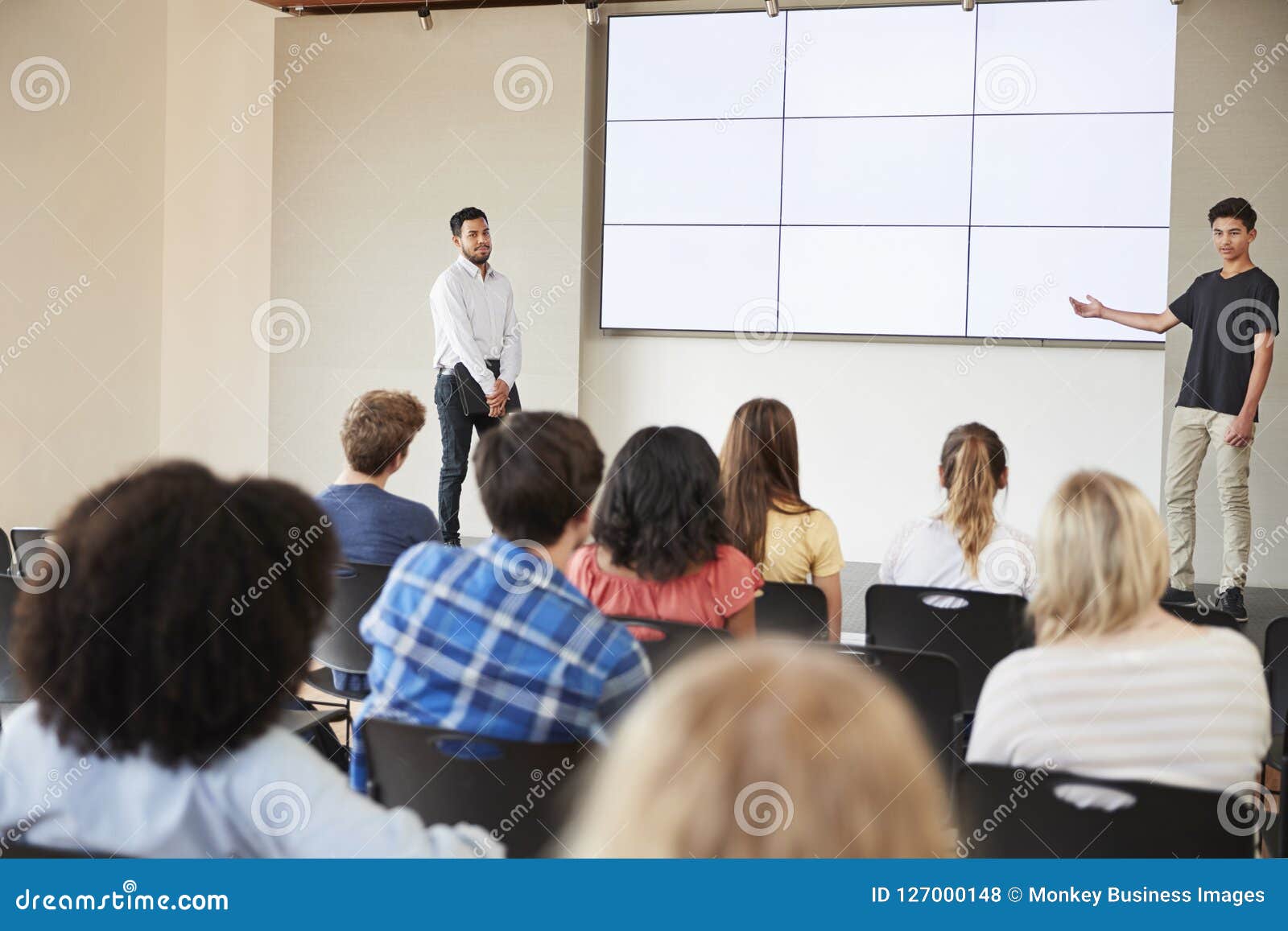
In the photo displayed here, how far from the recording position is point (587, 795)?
1.55m

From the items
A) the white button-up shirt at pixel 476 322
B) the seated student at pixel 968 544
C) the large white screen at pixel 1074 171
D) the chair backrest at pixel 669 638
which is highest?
the large white screen at pixel 1074 171

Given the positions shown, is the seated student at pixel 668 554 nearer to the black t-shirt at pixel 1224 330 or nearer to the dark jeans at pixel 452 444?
the dark jeans at pixel 452 444

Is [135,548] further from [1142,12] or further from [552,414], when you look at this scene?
[1142,12]

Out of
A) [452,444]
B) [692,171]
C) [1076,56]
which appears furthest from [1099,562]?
[692,171]

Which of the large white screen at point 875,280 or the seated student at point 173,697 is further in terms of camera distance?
the large white screen at point 875,280

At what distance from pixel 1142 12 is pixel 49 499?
6.22 m

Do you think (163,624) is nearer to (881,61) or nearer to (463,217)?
(463,217)

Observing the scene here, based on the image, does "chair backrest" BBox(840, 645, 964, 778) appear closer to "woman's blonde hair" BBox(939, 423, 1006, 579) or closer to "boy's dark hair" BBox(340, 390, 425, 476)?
"woman's blonde hair" BBox(939, 423, 1006, 579)

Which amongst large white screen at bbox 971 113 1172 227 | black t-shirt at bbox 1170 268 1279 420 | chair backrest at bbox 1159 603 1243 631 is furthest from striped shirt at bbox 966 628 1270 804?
large white screen at bbox 971 113 1172 227

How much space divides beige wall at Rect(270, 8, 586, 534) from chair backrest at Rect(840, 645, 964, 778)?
4698 millimetres

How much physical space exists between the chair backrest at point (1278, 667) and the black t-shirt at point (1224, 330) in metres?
3.11

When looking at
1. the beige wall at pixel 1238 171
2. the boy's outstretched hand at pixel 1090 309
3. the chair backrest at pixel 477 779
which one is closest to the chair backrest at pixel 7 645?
the chair backrest at pixel 477 779

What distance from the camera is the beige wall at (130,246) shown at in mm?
6520

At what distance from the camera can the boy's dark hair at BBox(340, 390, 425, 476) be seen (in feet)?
10.4
